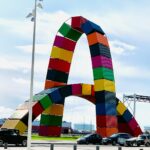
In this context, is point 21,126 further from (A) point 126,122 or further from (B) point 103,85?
(A) point 126,122

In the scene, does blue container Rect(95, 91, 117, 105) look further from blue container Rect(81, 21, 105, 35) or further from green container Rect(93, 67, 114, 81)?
blue container Rect(81, 21, 105, 35)

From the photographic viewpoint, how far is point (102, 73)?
5184 centimetres

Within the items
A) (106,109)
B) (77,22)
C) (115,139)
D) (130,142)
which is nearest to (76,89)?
(106,109)

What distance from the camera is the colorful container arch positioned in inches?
2021

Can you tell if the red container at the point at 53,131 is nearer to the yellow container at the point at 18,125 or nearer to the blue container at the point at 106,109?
the yellow container at the point at 18,125

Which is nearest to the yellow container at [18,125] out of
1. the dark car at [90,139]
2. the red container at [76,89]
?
the dark car at [90,139]

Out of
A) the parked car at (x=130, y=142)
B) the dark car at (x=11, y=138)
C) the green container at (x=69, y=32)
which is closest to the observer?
the dark car at (x=11, y=138)

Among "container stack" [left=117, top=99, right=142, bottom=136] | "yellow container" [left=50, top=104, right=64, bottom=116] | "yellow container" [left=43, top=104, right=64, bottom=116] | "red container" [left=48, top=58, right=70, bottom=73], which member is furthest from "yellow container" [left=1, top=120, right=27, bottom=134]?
"container stack" [left=117, top=99, right=142, bottom=136]

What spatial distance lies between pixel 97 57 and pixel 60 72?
656cm

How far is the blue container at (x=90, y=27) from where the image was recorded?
53.8m

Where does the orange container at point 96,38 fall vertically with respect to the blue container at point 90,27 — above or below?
below

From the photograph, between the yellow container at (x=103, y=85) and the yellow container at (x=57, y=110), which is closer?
the yellow container at (x=103, y=85)

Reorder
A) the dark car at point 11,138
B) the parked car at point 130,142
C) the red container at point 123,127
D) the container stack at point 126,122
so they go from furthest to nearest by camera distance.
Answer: the red container at point 123,127
the container stack at point 126,122
the parked car at point 130,142
the dark car at point 11,138

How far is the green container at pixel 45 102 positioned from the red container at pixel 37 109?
1.31 ft
